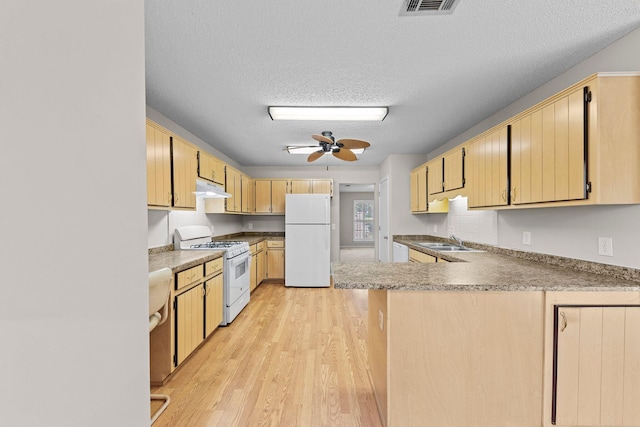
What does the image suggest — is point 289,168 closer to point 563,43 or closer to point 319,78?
point 319,78

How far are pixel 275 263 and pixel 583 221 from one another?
456 cm

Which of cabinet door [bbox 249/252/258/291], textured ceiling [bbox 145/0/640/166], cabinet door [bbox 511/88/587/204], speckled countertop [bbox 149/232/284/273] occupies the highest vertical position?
textured ceiling [bbox 145/0/640/166]

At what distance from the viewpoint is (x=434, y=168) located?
4.03 m

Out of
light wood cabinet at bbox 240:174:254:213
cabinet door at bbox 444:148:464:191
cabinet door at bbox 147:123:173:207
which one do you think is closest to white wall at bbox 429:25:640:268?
cabinet door at bbox 444:148:464:191

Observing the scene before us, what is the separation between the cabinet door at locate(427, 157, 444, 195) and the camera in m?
3.83

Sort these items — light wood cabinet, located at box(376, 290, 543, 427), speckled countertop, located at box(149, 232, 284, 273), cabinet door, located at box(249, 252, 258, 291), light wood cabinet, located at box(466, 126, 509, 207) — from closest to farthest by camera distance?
light wood cabinet, located at box(376, 290, 543, 427), speckled countertop, located at box(149, 232, 284, 273), light wood cabinet, located at box(466, 126, 509, 207), cabinet door, located at box(249, 252, 258, 291)

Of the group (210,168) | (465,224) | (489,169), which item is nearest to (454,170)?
(489,169)

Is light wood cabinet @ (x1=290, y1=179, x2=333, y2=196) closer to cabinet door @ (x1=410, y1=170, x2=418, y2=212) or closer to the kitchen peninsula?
cabinet door @ (x1=410, y1=170, x2=418, y2=212)

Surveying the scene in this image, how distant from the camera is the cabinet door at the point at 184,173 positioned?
2.75 metres

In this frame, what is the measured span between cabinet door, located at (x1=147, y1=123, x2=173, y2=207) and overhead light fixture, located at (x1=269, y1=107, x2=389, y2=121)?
42.2 inches

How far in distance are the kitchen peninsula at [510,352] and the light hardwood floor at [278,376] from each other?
0.51m

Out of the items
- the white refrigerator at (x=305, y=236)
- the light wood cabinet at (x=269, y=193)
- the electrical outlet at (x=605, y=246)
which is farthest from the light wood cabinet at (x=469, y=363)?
the light wood cabinet at (x=269, y=193)

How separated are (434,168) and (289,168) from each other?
3100 mm

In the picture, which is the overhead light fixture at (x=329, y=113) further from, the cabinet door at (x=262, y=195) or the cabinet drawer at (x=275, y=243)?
the cabinet drawer at (x=275, y=243)
